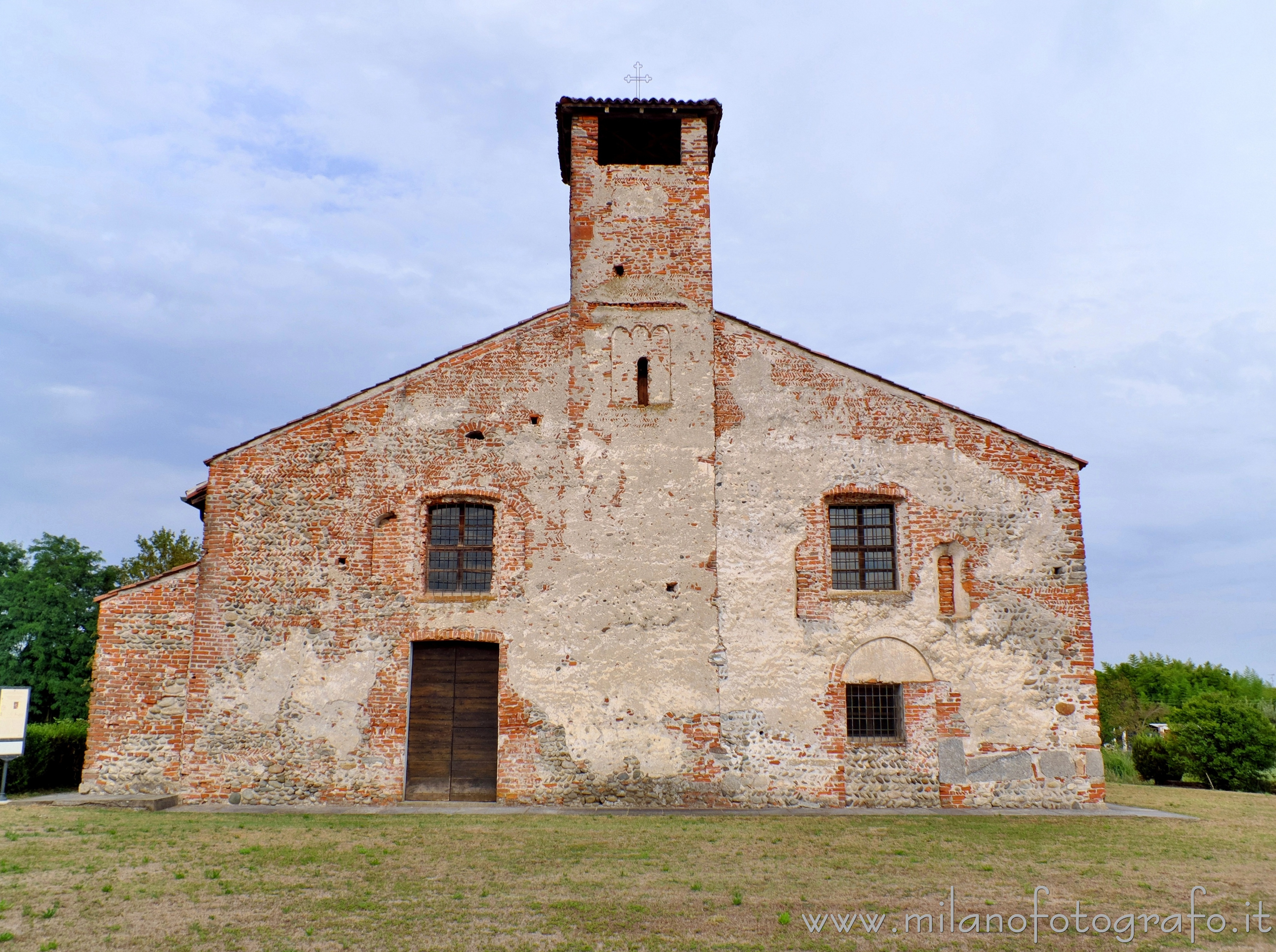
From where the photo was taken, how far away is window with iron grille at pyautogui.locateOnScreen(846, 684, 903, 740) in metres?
12.2

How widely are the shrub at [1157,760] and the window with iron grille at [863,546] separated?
29.2 feet

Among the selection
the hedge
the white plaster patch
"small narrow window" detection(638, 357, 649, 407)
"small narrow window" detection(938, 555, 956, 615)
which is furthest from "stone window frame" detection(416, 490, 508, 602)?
"small narrow window" detection(938, 555, 956, 615)

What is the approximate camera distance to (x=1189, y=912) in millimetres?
6684

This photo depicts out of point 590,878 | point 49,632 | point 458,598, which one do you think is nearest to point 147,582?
point 458,598

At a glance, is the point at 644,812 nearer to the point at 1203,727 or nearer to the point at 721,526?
the point at 721,526

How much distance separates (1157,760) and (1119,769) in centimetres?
87

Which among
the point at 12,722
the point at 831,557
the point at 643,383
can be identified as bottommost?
the point at 12,722

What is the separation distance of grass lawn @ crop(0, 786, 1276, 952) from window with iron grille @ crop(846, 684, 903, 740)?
4.61ft

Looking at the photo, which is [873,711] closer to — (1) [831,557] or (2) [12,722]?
(1) [831,557]

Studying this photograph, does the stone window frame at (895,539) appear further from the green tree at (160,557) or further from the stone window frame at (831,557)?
the green tree at (160,557)

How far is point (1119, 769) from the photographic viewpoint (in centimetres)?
1798

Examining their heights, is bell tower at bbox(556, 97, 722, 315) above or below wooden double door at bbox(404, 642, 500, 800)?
above

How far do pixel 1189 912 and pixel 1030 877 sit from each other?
1320 millimetres

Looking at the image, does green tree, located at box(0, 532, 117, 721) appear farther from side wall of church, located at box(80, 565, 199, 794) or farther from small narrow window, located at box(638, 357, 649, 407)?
small narrow window, located at box(638, 357, 649, 407)
